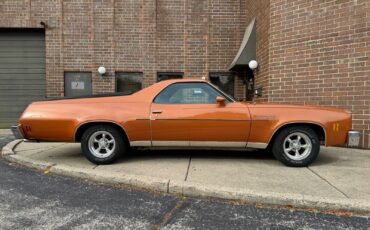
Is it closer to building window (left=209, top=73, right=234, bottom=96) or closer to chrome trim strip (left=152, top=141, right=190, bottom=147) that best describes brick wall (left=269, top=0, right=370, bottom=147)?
building window (left=209, top=73, right=234, bottom=96)

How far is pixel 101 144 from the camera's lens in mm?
5840

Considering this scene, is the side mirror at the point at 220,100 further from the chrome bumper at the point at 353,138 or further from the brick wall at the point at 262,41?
the brick wall at the point at 262,41

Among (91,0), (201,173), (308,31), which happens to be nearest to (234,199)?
(201,173)

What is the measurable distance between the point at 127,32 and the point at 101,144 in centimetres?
639

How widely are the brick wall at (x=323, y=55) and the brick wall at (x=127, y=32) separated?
3.12m

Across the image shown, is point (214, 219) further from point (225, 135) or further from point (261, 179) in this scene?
point (225, 135)

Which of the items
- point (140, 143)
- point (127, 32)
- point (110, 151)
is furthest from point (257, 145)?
point (127, 32)

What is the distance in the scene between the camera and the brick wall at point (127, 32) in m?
11.3

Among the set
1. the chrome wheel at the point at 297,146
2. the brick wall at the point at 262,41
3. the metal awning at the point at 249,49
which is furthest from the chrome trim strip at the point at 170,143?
the metal awning at the point at 249,49

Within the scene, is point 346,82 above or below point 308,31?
below

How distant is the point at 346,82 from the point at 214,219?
218 inches

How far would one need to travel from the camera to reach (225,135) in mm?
5762

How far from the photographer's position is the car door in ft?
18.8

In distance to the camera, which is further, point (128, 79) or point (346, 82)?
point (128, 79)
